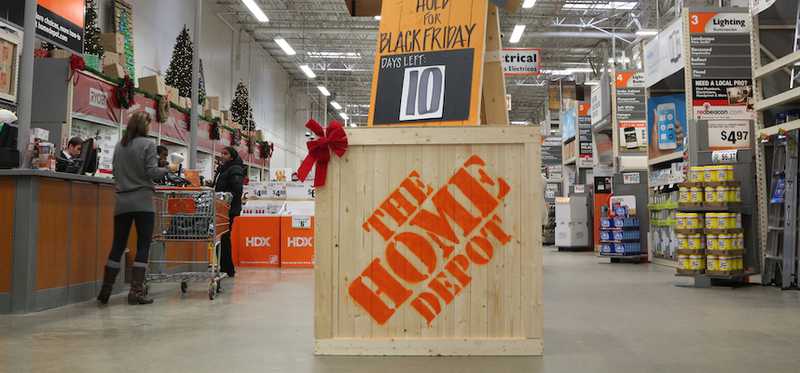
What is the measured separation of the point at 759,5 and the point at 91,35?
10.1 m

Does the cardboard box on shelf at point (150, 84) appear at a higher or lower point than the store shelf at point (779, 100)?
higher

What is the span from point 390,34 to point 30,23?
11.4ft

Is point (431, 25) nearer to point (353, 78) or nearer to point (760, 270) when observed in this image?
point (760, 270)

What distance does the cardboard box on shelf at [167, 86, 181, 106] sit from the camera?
44.1 feet

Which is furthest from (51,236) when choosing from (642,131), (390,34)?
(642,131)

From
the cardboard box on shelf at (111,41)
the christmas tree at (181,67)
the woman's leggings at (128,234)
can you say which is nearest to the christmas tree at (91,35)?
the cardboard box on shelf at (111,41)

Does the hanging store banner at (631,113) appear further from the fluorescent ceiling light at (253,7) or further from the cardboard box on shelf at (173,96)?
the cardboard box on shelf at (173,96)

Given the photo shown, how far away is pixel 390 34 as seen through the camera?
4238 mm

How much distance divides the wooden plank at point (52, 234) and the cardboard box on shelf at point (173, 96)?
8.61 m

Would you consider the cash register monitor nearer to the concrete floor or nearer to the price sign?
the concrete floor

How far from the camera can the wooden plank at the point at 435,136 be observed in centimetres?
334

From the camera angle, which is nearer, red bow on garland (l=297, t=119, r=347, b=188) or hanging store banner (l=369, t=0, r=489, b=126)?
red bow on garland (l=297, t=119, r=347, b=188)

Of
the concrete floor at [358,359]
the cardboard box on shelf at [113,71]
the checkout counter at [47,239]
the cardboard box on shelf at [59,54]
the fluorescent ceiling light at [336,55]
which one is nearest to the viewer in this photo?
the concrete floor at [358,359]

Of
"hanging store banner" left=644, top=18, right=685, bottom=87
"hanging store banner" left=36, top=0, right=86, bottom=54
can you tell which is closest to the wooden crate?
"hanging store banner" left=644, top=18, right=685, bottom=87
